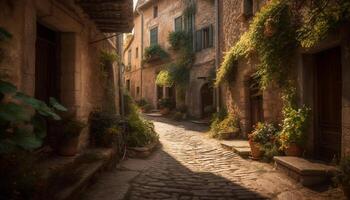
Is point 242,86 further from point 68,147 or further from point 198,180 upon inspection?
point 68,147

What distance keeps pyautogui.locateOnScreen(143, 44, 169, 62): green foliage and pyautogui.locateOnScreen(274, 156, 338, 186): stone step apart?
45.0 feet

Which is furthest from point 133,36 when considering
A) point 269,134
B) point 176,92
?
point 269,134

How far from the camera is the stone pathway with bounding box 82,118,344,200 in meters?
4.57

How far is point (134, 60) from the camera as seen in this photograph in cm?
2309

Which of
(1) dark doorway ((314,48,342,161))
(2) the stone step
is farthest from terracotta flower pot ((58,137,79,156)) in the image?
(1) dark doorway ((314,48,342,161))

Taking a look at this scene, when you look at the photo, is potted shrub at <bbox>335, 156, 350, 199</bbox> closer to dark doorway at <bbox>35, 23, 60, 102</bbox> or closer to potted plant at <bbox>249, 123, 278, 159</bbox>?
potted plant at <bbox>249, 123, 278, 159</bbox>

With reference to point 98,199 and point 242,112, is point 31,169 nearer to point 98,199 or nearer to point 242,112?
point 98,199

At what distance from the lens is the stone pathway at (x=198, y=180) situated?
4.57 metres

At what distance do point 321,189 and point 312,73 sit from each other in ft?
8.20

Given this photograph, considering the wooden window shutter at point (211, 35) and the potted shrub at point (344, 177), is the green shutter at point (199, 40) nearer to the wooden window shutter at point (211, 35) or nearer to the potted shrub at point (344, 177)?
the wooden window shutter at point (211, 35)

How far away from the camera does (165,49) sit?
18938 millimetres

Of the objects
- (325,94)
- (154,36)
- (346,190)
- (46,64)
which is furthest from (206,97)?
(346,190)

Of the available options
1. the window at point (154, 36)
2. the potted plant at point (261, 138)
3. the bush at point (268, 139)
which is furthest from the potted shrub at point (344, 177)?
the window at point (154, 36)

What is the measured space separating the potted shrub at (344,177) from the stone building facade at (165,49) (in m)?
10.4
